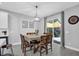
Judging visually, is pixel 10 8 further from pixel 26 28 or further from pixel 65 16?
pixel 65 16

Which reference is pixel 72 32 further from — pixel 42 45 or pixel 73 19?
pixel 42 45

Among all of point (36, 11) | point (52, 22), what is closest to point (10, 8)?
point (36, 11)

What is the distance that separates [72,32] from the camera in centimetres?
409

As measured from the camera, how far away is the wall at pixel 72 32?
12.5 ft

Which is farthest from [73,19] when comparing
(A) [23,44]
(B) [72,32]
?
(A) [23,44]

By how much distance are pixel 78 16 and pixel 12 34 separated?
2513 mm

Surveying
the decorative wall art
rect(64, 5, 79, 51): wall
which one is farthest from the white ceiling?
the decorative wall art

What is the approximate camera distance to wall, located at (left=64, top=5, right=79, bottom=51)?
3812mm

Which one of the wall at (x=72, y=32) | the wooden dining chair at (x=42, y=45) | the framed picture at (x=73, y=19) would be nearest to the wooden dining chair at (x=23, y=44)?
the wooden dining chair at (x=42, y=45)

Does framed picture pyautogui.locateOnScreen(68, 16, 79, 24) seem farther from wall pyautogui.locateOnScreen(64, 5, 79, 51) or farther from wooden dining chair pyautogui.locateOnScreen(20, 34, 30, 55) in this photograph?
wooden dining chair pyautogui.locateOnScreen(20, 34, 30, 55)

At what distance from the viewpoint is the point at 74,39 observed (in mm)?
4035

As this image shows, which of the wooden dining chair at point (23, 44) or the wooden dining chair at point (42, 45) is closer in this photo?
the wooden dining chair at point (23, 44)

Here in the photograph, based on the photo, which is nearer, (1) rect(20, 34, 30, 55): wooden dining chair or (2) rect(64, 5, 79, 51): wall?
(1) rect(20, 34, 30, 55): wooden dining chair

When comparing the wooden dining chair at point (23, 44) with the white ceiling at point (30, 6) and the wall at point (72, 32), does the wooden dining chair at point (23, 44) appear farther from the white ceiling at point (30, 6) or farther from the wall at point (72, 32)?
the wall at point (72, 32)
